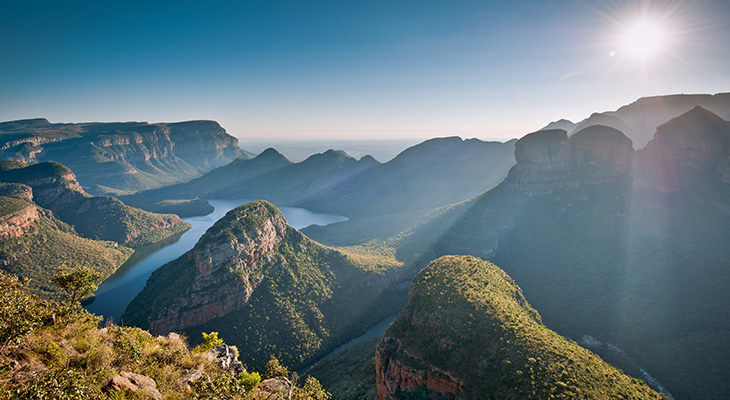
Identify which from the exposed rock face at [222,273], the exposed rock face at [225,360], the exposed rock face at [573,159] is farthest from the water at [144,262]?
the exposed rock face at [573,159]

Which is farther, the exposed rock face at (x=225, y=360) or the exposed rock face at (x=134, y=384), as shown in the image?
the exposed rock face at (x=225, y=360)

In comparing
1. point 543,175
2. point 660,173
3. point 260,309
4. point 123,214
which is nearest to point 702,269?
point 660,173

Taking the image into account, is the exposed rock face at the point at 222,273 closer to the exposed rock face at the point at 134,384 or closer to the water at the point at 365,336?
the water at the point at 365,336

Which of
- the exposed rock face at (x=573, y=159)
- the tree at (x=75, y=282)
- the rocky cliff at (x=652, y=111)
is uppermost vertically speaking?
the rocky cliff at (x=652, y=111)

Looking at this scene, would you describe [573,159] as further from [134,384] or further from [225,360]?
[134,384]

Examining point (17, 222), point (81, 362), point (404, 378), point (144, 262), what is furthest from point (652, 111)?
point (17, 222)

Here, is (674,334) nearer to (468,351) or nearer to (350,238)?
(468,351)

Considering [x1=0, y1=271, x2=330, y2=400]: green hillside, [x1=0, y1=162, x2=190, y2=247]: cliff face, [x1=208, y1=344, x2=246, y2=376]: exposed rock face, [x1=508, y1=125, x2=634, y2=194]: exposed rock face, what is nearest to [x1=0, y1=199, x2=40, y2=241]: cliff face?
[x1=0, y1=162, x2=190, y2=247]: cliff face
